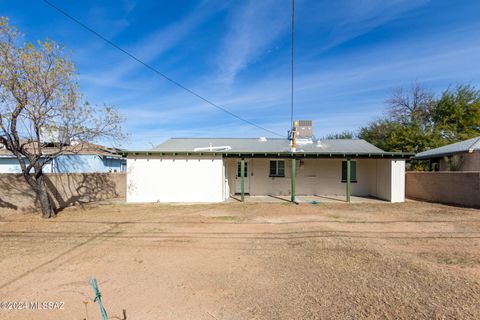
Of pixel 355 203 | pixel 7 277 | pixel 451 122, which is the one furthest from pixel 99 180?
pixel 451 122

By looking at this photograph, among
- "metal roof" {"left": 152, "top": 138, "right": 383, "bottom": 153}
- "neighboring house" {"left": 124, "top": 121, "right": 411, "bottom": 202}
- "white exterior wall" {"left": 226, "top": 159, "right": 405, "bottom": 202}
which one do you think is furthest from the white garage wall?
"metal roof" {"left": 152, "top": 138, "right": 383, "bottom": 153}

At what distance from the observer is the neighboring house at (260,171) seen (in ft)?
40.9

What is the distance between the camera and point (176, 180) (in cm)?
1266

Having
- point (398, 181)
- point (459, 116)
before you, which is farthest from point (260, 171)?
point (459, 116)

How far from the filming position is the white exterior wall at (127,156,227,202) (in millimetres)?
12570

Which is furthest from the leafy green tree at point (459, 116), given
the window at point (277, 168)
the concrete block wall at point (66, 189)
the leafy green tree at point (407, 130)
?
the concrete block wall at point (66, 189)

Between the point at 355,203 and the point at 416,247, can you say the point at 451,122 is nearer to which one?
the point at 355,203

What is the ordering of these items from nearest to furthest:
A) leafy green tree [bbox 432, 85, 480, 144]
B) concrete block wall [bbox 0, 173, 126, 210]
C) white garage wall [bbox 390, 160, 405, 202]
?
concrete block wall [bbox 0, 173, 126, 210] < white garage wall [bbox 390, 160, 405, 202] < leafy green tree [bbox 432, 85, 480, 144]

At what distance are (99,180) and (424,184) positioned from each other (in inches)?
708

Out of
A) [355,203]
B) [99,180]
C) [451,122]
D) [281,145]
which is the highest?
[451,122]

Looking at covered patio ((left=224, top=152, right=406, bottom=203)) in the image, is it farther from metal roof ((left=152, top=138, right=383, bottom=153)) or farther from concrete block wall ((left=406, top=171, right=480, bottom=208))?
concrete block wall ((left=406, top=171, right=480, bottom=208))

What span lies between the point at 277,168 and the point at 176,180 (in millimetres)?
5903

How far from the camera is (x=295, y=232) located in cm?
675

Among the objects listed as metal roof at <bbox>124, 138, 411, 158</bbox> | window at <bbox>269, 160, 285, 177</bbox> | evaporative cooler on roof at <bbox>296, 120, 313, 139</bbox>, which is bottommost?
window at <bbox>269, 160, 285, 177</bbox>
